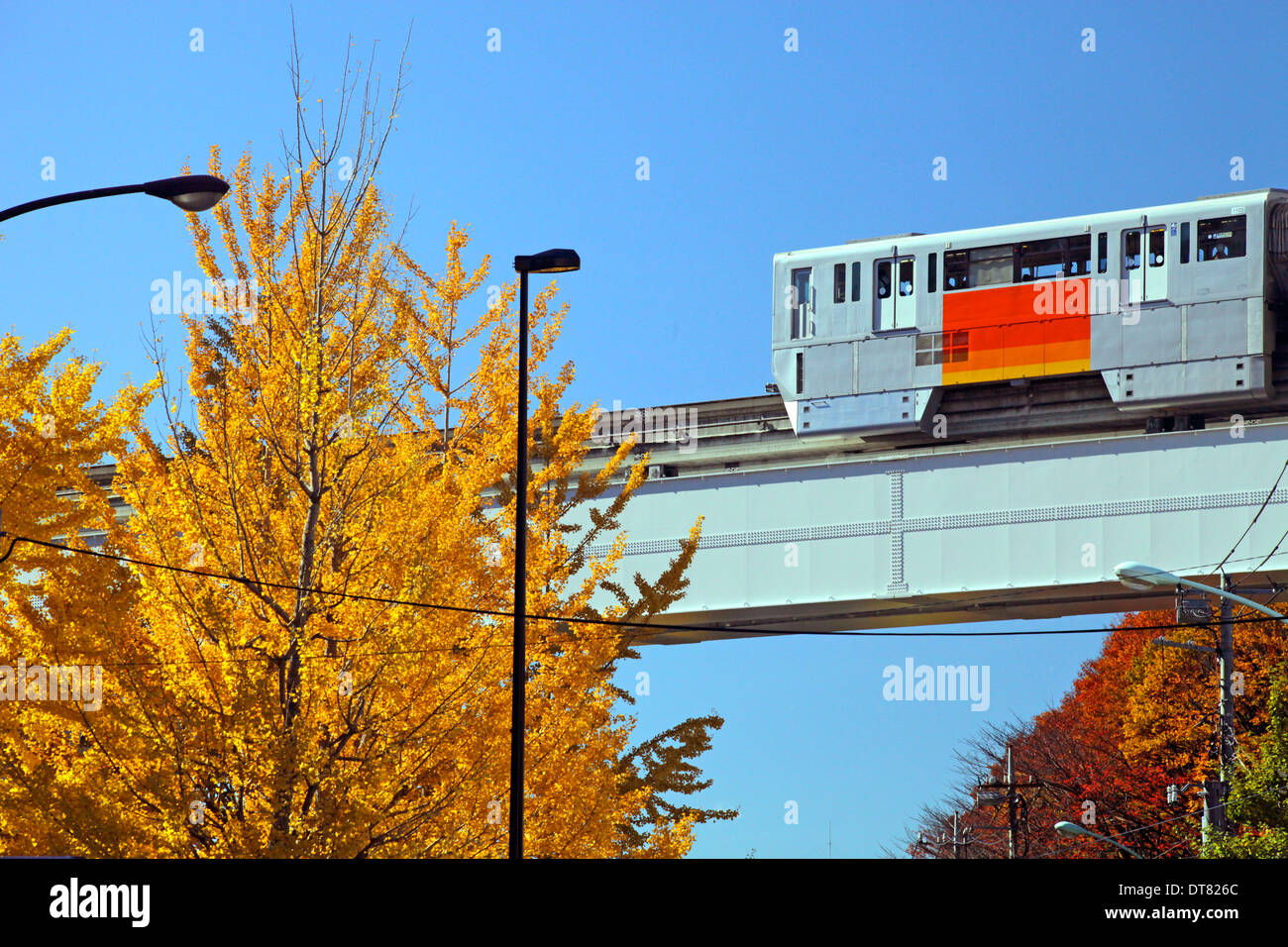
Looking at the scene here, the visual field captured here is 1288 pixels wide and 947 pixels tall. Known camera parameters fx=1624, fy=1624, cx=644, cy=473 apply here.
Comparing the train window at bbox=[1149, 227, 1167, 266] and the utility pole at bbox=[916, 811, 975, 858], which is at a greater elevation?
the train window at bbox=[1149, 227, 1167, 266]

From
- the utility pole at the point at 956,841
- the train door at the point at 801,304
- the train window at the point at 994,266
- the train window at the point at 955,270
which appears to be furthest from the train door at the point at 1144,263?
the utility pole at the point at 956,841

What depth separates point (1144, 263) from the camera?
96.7 feet

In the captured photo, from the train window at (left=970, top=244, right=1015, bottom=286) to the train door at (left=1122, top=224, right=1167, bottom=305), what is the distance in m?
2.22

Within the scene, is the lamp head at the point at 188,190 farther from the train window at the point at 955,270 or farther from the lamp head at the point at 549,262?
the train window at the point at 955,270

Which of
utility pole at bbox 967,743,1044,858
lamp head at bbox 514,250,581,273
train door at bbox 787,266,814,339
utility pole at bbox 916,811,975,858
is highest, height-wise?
train door at bbox 787,266,814,339

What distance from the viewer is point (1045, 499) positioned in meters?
30.0

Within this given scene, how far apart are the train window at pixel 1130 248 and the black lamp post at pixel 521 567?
16451 millimetres

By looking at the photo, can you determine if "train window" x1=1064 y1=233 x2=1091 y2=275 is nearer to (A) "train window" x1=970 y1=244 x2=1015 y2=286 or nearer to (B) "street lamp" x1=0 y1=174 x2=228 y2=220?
(A) "train window" x1=970 y1=244 x2=1015 y2=286

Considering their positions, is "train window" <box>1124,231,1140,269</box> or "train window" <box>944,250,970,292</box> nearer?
"train window" <box>1124,231,1140,269</box>

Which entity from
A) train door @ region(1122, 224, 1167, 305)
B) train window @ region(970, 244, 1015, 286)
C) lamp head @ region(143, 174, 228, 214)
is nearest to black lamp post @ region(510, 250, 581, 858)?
lamp head @ region(143, 174, 228, 214)

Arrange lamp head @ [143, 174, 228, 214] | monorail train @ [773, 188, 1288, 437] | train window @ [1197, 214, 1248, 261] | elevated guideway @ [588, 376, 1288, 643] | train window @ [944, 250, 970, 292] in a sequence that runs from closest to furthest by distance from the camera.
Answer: lamp head @ [143, 174, 228, 214], monorail train @ [773, 188, 1288, 437], train window @ [1197, 214, 1248, 261], elevated guideway @ [588, 376, 1288, 643], train window @ [944, 250, 970, 292]

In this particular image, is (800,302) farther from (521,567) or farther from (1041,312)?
(521,567)

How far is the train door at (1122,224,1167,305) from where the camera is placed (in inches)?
1151
